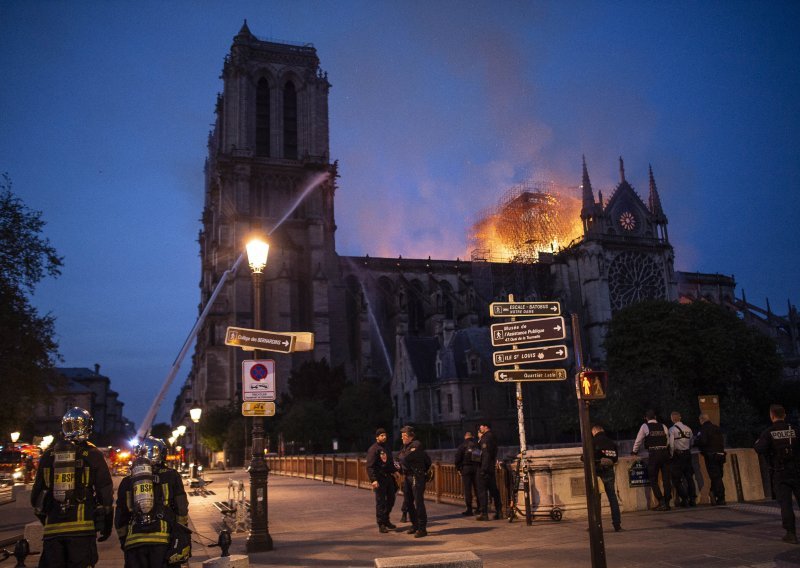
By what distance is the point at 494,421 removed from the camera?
44.5m

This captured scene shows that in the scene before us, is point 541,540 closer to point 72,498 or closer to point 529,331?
point 529,331

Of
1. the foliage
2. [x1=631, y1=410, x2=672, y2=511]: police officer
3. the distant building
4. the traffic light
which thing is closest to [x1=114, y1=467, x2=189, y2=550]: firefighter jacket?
the traffic light

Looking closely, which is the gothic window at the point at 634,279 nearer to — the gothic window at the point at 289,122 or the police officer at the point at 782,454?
the gothic window at the point at 289,122

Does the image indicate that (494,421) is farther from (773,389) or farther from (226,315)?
(226,315)

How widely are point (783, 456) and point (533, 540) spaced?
3514 mm

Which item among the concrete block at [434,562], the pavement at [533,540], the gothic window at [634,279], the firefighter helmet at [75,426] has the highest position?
the gothic window at [634,279]

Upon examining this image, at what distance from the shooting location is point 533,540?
31.4 ft

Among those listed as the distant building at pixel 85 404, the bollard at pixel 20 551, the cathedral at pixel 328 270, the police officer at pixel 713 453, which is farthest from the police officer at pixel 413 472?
the distant building at pixel 85 404

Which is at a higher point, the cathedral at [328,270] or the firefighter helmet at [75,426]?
the cathedral at [328,270]

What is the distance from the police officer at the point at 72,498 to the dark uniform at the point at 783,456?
808 centimetres

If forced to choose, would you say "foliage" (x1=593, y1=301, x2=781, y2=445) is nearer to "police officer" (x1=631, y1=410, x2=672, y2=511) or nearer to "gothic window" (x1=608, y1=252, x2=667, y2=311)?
"gothic window" (x1=608, y1=252, x2=667, y2=311)

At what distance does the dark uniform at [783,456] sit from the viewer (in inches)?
350

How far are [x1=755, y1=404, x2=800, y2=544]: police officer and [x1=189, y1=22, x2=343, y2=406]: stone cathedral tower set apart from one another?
50.5 meters

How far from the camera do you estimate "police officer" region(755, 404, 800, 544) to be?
888 centimetres
